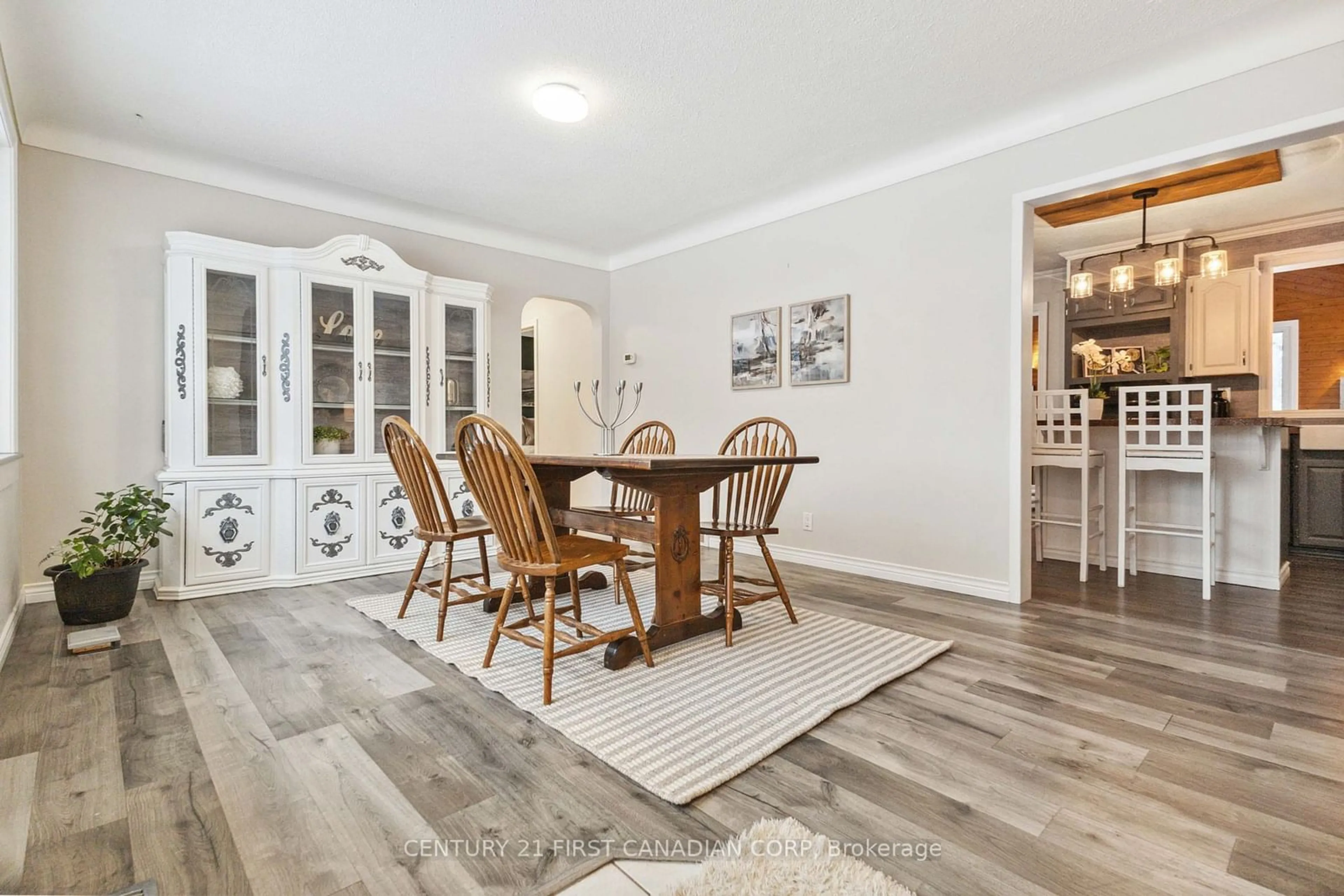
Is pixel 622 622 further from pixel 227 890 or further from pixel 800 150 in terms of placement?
pixel 800 150

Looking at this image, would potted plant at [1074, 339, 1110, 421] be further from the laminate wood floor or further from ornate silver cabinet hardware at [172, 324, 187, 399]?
ornate silver cabinet hardware at [172, 324, 187, 399]

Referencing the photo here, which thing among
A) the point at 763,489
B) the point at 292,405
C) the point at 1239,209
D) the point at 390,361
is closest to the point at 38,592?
the point at 292,405

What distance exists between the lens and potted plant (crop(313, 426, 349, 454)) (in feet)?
12.3

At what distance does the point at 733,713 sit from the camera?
194cm

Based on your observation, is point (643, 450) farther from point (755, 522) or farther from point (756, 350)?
point (756, 350)

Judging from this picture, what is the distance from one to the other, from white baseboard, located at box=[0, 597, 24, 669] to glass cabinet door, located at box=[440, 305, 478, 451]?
7.07 ft

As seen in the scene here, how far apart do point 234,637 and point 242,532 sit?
1008mm

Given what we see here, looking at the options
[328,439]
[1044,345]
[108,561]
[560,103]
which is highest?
[560,103]

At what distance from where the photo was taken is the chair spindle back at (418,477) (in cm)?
262

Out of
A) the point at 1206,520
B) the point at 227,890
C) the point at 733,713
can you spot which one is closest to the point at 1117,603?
the point at 1206,520

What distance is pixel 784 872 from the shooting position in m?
1.20

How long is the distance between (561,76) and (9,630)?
3.24m

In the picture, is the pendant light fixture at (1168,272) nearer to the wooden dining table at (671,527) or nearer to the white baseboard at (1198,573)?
the white baseboard at (1198,573)

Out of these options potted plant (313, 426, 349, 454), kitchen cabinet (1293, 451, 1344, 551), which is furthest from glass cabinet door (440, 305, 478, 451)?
kitchen cabinet (1293, 451, 1344, 551)
